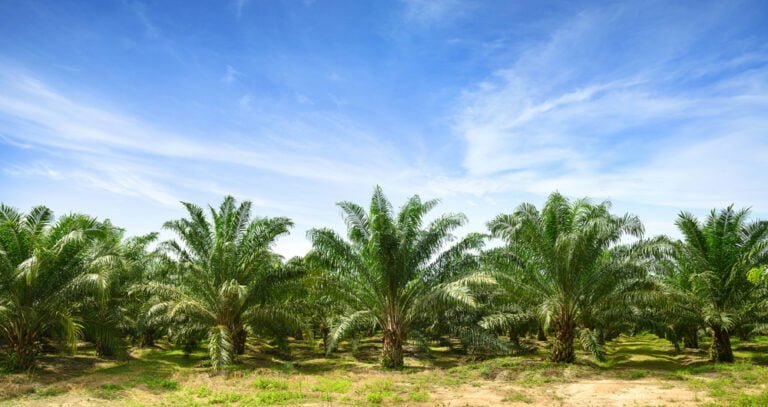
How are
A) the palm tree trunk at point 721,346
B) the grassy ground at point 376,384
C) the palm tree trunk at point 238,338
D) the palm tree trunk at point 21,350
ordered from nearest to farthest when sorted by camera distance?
the grassy ground at point 376,384 < the palm tree trunk at point 21,350 < the palm tree trunk at point 238,338 < the palm tree trunk at point 721,346

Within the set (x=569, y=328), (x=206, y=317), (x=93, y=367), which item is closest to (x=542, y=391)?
(x=569, y=328)

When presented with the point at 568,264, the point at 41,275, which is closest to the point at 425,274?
the point at 568,264

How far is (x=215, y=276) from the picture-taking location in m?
17.6

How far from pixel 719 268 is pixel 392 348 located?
1255 cm

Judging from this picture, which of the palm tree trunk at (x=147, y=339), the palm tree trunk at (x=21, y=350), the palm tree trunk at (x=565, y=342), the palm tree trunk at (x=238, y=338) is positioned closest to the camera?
the palm tree trunk at (x=21, y=350)

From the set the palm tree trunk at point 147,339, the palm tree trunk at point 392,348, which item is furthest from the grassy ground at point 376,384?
the palm tree trunk at point 147,339

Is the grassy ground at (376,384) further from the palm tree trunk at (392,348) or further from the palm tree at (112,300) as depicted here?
the palm tree at (112,300)

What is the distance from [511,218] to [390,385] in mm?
7599

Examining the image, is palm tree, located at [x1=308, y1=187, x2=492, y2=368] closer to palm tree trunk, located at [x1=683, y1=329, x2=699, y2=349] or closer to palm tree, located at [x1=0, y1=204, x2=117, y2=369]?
palm tree, located at [x1=0, y1=204, x2=117, y2=369]

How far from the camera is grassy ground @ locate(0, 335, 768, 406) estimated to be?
1159 centimetres

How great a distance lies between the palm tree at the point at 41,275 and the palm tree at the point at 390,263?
7.17 metres

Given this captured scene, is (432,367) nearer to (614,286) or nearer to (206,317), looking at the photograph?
(614,286)

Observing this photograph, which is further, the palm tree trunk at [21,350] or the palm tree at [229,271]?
the palm tree at [229,271]

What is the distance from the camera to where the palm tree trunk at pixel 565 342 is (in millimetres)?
17734
